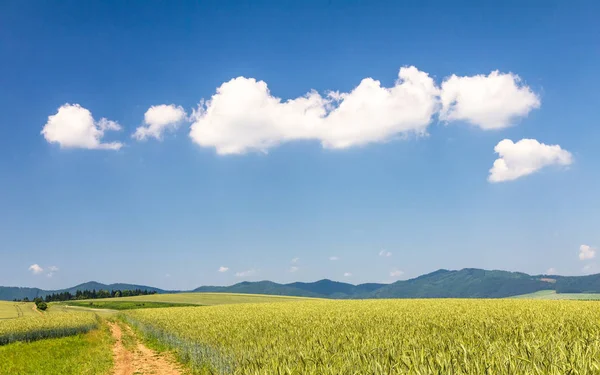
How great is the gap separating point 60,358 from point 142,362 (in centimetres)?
596

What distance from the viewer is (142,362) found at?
24.7 m

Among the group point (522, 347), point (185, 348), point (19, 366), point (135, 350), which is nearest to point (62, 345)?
point (135, 350)

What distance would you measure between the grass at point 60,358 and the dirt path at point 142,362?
2.16 feet

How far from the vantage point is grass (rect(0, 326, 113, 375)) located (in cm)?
2231

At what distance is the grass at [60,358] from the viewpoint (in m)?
22.3

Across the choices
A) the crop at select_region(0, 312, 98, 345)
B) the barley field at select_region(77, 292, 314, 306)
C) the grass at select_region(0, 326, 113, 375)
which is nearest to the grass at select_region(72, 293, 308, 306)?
the barley field at select_region(77, 292, 314, 306)

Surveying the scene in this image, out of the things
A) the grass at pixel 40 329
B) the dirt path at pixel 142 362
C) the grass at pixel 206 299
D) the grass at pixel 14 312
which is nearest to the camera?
the dirt path at pixel 142 362

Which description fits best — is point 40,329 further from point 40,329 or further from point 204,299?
point 204,299

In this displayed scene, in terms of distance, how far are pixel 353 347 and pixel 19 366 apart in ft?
73.9

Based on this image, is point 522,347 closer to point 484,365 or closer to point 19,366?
point 484,365

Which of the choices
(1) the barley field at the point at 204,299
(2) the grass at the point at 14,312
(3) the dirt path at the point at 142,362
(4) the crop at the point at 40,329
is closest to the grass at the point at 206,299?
(1) the barley field at the point at 204,299

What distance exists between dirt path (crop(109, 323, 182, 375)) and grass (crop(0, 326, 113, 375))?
2.16 ft

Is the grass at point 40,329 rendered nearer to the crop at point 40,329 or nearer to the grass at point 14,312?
the crop at point 40,329

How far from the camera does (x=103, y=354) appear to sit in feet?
90.7
